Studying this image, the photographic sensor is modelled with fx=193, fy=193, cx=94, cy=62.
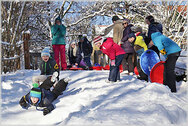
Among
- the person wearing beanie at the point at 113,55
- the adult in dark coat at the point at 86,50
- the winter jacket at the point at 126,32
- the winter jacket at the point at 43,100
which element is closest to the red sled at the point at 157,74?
the person wearing beanie at the point at 113,55

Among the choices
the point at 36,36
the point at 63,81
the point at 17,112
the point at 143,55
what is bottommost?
the point at 17,112

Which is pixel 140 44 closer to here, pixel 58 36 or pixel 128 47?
pixel 128 47

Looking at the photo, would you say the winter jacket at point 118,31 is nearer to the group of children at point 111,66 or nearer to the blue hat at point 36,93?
the group of children at point 111,66

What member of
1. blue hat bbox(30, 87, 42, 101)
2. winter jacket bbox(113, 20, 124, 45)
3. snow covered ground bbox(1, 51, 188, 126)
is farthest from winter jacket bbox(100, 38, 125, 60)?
blue hat bbox(30, 87, 42, 101)

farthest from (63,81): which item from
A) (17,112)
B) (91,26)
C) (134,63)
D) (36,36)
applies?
(91,26)

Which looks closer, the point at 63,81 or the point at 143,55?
the point at 63,81

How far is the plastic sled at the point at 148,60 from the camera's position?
17.4ft

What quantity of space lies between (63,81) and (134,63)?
10.1 feet

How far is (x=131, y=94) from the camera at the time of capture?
11.7 ft

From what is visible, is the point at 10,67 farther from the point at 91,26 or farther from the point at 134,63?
the point at 91,26

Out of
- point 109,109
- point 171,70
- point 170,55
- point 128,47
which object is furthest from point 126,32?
point 109,109

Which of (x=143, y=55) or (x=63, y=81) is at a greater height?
(x=143, y=55)

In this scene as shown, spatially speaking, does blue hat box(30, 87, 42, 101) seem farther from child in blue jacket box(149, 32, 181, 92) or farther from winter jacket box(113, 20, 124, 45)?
winter jacket box(113, 20, 124, 45)

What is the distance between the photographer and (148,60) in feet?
17.7
